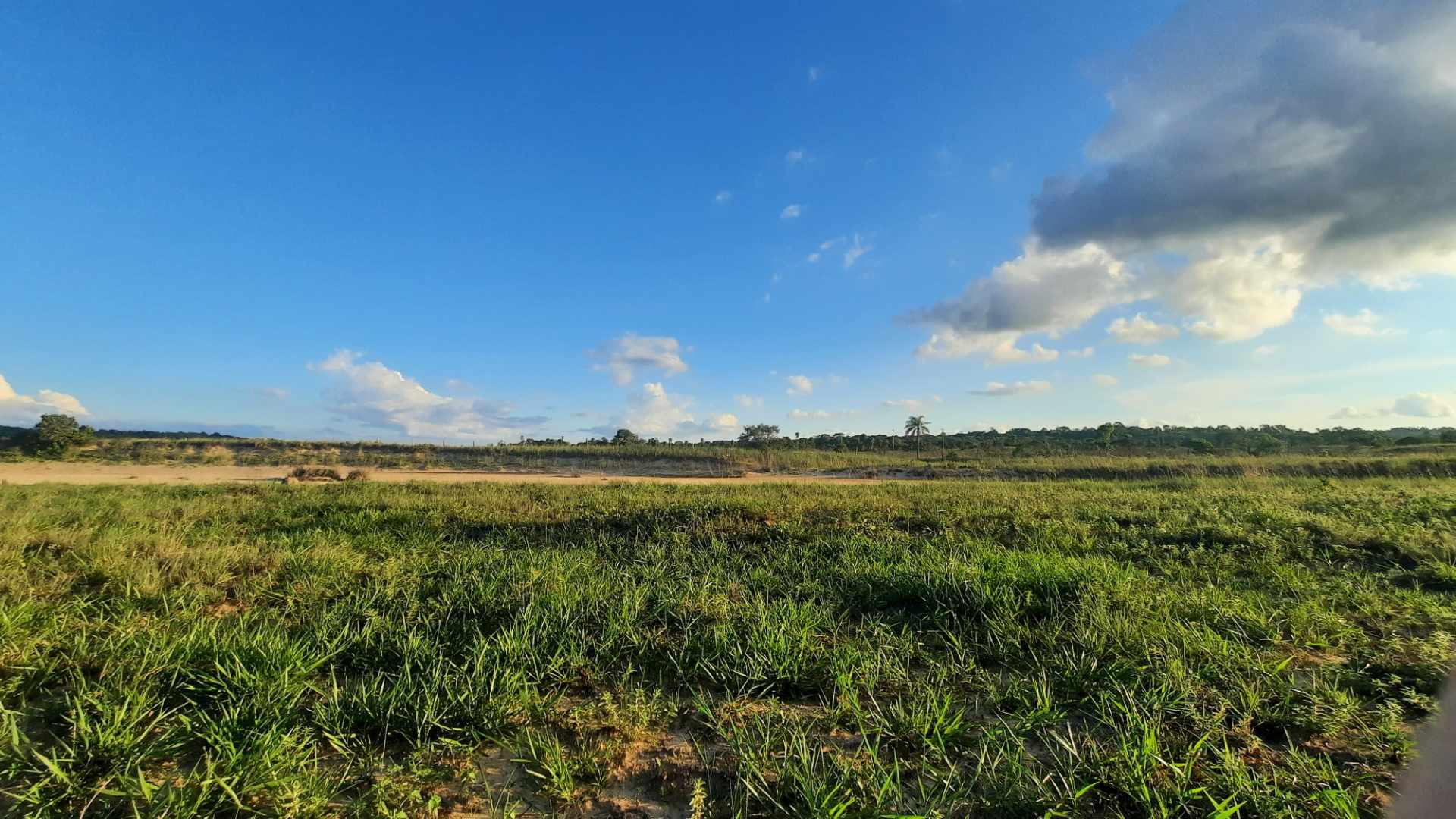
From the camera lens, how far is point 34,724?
2799 mm

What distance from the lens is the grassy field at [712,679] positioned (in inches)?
93.4

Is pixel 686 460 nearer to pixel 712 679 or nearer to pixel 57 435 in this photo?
pixel 712 679

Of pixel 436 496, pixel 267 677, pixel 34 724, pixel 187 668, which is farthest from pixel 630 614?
pixel 436 496

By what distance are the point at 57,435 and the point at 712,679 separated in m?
59.8

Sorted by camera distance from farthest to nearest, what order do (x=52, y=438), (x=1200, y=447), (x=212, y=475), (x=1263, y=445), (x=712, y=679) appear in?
(x=1200, y=447), (x=1263, y=445), (x=52, y=438), (x=212, y=475), (x=712, y=679)

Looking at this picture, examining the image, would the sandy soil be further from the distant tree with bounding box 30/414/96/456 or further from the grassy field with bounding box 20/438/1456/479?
the distant tree with bounding box 30/414/96/456

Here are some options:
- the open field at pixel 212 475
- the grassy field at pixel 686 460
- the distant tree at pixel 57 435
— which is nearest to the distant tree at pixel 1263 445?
the grassy field at pixel 686 460

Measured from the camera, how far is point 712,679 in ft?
11.1

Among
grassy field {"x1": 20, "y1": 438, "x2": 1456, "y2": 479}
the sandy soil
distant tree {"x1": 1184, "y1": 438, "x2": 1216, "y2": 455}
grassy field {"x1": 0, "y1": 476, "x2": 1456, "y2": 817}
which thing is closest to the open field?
the sandy soil

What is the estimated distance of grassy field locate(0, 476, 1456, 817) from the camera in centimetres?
237

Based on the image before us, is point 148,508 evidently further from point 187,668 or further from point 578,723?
point 578,723

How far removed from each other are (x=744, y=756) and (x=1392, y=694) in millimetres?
3930

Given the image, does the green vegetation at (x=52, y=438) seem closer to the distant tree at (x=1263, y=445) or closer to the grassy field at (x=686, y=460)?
the grassy field at (x=686, y=460)

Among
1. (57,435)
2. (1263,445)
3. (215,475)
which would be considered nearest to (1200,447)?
(1263,445)
